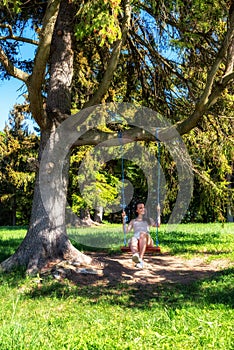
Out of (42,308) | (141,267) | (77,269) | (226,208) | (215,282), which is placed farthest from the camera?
A: (226,208)

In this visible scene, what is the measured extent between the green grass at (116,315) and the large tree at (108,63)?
4.89 ft

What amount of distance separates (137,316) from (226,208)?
7.38 m

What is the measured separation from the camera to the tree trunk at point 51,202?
7438mm

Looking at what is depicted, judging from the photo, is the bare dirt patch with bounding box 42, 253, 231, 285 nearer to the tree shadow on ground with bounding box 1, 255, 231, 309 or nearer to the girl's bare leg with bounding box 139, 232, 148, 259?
the tree shadow on ground with bounding box 1, 255, 231, 309

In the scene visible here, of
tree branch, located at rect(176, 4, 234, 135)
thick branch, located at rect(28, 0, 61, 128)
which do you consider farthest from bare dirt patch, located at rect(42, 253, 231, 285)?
thick branch, located at rect(28, 0, 61, 128)

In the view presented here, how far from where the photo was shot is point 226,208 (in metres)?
11.5

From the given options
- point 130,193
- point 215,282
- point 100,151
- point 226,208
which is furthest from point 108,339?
point 130,193

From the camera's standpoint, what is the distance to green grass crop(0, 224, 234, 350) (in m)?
3.60

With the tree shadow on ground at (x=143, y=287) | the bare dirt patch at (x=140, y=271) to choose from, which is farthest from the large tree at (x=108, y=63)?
the tree shadow on ground at (x=143, y=287)

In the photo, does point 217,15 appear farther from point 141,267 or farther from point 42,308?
point 42,308

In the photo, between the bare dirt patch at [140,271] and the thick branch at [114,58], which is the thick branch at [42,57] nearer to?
the thick branch at [114,58]

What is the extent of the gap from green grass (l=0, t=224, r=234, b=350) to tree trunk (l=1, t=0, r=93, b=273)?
55cm

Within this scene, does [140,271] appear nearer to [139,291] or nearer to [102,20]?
[139,291]

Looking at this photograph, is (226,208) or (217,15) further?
(226,208)
